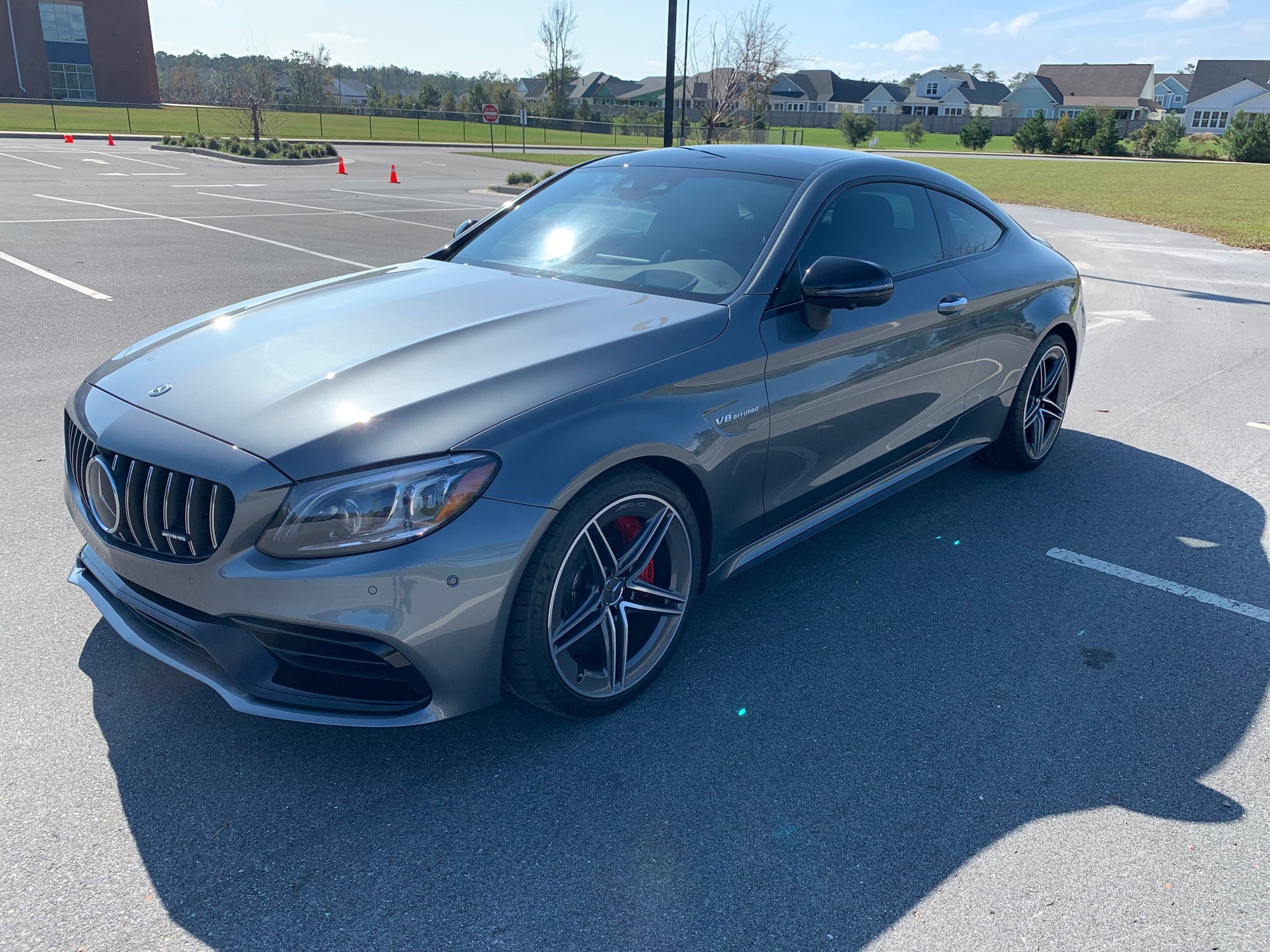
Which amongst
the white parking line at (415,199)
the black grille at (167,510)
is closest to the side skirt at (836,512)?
the black grille at (167,510)

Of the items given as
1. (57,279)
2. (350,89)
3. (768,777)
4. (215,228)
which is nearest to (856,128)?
(215,228)

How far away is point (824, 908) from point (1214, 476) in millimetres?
4357

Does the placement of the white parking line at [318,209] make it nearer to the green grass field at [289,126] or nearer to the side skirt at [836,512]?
the side skirt at [836,512]

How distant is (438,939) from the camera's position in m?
2.20

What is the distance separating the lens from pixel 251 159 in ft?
102

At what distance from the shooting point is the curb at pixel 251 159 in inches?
1205

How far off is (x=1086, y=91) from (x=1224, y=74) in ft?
45.5

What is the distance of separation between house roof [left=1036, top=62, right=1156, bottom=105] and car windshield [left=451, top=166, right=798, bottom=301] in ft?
395

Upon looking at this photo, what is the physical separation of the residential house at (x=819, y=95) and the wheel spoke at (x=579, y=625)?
385 ft

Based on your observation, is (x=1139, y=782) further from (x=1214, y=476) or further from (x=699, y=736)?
(x=1214, y=476)

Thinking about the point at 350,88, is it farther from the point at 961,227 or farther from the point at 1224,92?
the point at 961,227

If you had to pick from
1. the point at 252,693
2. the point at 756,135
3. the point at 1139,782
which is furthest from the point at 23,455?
the point at 756,135

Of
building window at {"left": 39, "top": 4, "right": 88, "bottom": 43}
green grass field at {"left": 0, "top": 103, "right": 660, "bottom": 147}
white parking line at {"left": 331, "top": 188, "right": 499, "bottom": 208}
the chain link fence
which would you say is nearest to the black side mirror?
white parking line at {"left": 331, "top": 188, "right": 499, "bottom": 208}

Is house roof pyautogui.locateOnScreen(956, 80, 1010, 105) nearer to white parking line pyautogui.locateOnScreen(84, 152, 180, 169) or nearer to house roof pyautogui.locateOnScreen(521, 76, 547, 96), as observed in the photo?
house roof pyautogui.locateOnScreen(521, 76, 547, 96)
